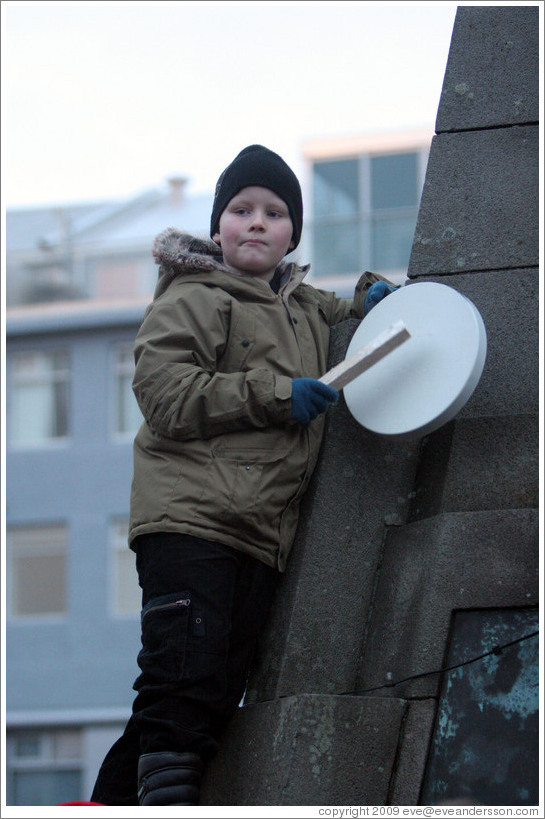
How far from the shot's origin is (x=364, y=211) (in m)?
19.9

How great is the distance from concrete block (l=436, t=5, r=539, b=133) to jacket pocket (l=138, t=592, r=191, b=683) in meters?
1.70

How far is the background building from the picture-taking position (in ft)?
60.5

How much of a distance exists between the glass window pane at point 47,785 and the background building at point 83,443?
0.07ft

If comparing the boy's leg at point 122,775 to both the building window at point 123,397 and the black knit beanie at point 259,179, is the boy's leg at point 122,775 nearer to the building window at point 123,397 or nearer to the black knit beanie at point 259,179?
the black knit beanie at point 259,179

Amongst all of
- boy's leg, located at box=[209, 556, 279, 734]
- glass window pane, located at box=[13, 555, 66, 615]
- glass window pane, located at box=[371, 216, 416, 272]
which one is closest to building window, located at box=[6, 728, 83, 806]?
glass window pane, located at box=[13, 555, 66, 615]

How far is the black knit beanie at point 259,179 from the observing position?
13.2 feet

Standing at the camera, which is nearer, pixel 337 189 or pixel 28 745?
pixel 28 745

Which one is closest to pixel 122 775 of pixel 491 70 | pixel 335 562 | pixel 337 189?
pixel 335 562

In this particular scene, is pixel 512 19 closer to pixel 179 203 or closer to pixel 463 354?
pixel 463 354

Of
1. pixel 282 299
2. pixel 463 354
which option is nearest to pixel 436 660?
pixel 463 354

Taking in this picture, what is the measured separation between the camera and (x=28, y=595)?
766 inches

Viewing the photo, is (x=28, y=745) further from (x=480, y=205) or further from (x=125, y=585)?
(x=480, y=205)

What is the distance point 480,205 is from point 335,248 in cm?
1610

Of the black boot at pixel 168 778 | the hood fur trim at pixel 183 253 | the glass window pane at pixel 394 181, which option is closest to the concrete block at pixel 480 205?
the hood fur trim at pixel 183 253
